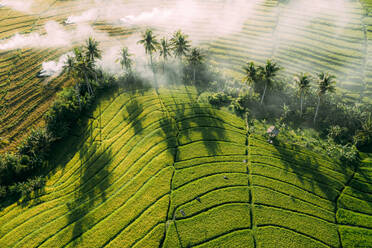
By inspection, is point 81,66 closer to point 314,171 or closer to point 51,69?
point 51,69

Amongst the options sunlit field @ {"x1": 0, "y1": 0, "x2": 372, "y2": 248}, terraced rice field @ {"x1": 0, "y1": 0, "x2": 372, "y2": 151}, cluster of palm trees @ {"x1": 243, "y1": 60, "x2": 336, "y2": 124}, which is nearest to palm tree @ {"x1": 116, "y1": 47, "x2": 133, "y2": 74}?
sunlit field @ {"x1": 0, "y1": 0, "x2": 372, "y2": 248}

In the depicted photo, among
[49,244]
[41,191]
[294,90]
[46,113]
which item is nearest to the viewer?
[49,244]

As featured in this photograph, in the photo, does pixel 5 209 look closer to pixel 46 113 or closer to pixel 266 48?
pixel 46 113

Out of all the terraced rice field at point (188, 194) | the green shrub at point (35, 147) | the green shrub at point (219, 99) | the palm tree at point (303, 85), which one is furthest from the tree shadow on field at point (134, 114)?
the palm tree at point (303, 85)

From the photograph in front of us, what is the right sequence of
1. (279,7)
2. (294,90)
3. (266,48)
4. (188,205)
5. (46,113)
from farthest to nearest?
(279,7) → (266,48) → (294,90) → (46,113) → (188,205)

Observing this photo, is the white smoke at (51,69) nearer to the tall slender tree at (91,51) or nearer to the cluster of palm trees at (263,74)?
the tall slender tree at (91,51)

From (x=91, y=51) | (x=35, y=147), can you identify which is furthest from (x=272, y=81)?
(x=35, y=147)

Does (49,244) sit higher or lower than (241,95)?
lower

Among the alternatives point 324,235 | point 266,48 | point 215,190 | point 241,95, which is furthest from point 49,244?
point 266,48
